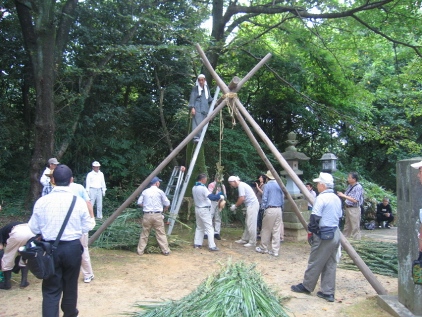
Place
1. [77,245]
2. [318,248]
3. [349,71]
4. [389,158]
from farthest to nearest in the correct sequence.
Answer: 1. [389,158]
2. [349,71]
3. [318,248]
4. [77,245]

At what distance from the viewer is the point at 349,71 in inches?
546

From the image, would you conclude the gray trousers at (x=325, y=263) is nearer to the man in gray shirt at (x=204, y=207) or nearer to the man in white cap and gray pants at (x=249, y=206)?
the man in gray shirt at (x=204, y=207)

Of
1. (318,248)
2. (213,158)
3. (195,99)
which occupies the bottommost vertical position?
(318,248)

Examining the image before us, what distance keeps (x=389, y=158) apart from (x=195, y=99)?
41.0 feet

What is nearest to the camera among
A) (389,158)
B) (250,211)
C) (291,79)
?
(250,211)

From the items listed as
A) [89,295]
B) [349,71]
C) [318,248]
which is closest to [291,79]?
[349,71]

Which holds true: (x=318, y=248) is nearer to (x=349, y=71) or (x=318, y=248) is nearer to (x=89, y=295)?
(x=89, y=295)

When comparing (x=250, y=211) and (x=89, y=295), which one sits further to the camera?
(x=250, y=211)

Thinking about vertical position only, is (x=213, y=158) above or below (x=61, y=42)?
below

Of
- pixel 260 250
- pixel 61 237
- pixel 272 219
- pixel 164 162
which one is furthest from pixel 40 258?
pixel 260 250

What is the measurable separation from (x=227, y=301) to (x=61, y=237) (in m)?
1.76

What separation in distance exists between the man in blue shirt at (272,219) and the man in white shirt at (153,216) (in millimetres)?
2136

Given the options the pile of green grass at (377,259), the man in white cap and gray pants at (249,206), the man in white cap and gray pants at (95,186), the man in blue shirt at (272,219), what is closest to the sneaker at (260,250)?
the man in blue shirt at (272,219)

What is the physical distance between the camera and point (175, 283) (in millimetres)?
6281
